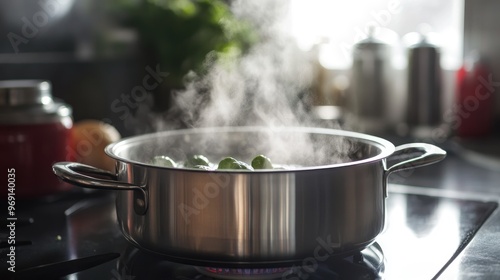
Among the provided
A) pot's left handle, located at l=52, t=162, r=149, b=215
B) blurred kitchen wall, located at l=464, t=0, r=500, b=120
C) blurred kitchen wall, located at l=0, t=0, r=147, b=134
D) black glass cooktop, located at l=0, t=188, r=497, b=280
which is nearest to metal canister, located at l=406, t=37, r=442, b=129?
blurred kitchen wall, located at l=464, t=0, r=500, b=120

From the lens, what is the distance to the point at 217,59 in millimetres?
1961

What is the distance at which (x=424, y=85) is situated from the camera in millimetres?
1816

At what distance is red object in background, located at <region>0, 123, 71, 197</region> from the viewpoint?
112 cm

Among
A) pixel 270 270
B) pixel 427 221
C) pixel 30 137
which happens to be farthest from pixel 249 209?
pixel 30 137

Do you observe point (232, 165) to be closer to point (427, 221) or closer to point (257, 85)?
point (427, 221)

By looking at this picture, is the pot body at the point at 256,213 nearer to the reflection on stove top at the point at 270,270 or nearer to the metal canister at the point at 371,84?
the reflection on stove top at the point at 270,270

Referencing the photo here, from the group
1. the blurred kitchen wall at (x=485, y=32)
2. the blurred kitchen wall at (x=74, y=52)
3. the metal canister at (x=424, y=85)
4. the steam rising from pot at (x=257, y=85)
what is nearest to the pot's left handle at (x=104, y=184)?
the steam rising from pot at (x=257, y=85)

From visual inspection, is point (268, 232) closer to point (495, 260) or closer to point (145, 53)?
point (495, 260)

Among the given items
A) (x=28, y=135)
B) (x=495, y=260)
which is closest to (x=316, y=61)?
(x=28, y=135)

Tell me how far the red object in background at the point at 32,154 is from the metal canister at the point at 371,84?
102 cm

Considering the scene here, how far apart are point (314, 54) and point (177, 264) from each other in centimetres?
135

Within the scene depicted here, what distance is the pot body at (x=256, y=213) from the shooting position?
2.31ft

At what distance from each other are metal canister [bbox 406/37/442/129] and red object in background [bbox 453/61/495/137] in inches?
2.3

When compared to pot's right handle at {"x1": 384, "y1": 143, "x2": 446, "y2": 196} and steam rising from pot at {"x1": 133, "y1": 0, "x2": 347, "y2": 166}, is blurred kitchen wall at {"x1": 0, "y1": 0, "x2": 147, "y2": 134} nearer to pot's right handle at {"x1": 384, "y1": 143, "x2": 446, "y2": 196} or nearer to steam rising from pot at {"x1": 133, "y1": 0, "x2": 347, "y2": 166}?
steam rising from pot at {"x1": 133, "y1": 0, "x2": 347, "y2": 166}
